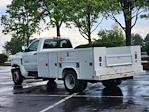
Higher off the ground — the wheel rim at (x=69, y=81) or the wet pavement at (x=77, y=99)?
the wheel rim at (x=69, y=81)

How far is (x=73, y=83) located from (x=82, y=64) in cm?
107

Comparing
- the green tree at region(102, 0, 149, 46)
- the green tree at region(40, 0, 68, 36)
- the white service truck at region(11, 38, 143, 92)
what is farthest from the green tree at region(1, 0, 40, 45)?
the white service truck at region(11, 38, 143, 92)

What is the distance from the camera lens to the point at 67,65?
626 inches

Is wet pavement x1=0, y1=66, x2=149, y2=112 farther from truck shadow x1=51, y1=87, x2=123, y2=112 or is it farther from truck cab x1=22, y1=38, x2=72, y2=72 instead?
truck cab x1=22, y1=38, x2=72, y2=72

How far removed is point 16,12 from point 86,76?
32.8 metres

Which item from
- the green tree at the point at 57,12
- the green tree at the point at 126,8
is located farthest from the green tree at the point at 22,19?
the green tree at the point at 126,8

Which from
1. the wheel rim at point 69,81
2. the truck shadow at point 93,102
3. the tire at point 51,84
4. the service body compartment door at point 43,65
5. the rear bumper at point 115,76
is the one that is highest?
the service body compartment door at point 43,65

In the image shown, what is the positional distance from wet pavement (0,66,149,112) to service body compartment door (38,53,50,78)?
63 cm

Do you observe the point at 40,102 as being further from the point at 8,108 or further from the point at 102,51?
the point at 102,51

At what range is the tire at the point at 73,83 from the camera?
1567 cm

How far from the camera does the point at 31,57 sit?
18.5 metres

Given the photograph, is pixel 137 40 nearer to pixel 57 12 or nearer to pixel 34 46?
pixel 57 12

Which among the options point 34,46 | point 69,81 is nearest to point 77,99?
point 69,81

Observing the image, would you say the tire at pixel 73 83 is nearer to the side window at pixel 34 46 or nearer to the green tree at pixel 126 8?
the side window at pixel 34 46
